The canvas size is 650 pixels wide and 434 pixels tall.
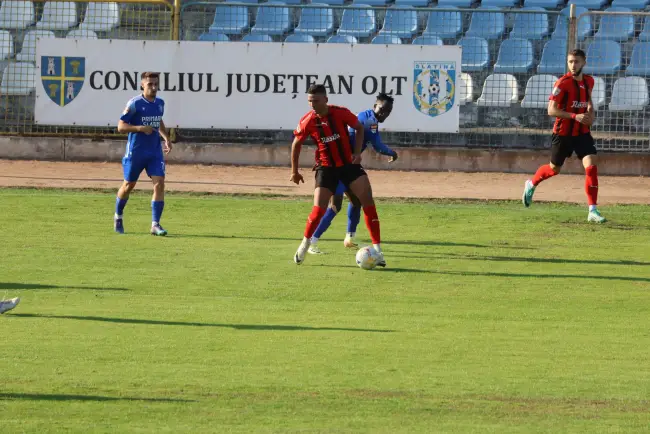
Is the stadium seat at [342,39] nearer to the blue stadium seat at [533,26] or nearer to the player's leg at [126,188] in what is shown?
the blue stadium seat at [533,26]

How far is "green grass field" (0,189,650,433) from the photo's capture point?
6859 millimetres

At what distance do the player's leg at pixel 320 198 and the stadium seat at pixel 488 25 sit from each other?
945cm

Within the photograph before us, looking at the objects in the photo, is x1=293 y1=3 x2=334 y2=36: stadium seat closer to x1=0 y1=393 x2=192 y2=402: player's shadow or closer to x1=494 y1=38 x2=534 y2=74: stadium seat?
x1=494 y1=38 x2=534 y2=74: stadium seat

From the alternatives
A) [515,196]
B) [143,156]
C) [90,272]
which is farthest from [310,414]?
[515,196]

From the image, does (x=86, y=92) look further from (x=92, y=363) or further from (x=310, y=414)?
(x=310, y=414)

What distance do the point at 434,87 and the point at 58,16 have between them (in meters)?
6.80

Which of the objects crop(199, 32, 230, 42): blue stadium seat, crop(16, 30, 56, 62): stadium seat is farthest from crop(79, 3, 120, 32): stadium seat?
crop(199, 32, 230, 42): blue stadium seat

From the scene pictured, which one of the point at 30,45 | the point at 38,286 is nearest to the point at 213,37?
the point at 30,45

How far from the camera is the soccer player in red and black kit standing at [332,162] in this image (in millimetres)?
12188

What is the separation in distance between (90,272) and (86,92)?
1008 cm

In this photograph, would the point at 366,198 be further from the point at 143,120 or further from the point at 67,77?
the point at 67,77

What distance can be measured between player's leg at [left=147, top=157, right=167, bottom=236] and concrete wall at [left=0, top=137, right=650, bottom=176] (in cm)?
678

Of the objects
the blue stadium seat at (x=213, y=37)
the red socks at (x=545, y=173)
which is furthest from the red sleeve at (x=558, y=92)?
the blue stadium seat at (x=213, y=37)

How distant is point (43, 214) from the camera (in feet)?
51.5
